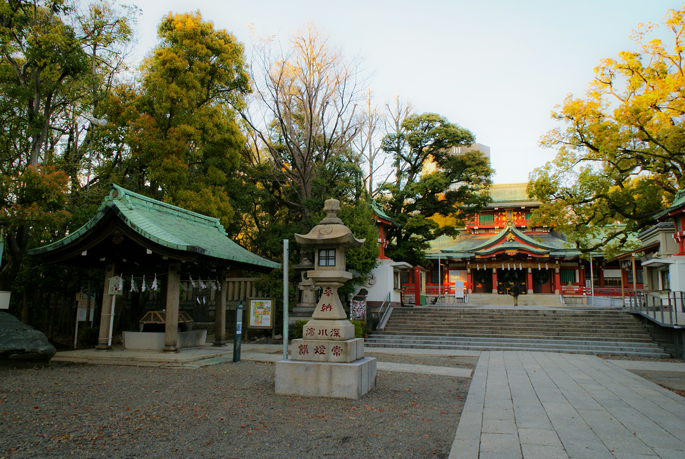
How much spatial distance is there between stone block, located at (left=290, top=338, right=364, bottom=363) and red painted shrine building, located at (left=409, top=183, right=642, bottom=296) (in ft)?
72.4

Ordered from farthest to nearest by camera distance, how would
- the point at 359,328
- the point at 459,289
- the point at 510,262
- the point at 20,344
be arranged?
the point at 510,262 < the point at 459,289 < the point at 359,328 < the point at 20,344

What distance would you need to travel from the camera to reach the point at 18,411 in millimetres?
5945

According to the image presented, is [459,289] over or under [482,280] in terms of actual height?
under

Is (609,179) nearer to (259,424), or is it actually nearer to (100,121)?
(259,424)

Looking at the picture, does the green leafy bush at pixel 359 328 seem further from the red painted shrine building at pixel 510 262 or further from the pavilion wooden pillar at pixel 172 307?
the red painted shrine building at pixel 510 262

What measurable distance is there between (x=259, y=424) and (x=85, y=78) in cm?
1268

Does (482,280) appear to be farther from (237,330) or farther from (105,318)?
(105,318)

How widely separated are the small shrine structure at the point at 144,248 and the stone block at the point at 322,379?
4.34 m

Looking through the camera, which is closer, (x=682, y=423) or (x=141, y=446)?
(x=141, y=446)

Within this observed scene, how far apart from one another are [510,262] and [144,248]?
2708cm

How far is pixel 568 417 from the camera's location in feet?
19.3

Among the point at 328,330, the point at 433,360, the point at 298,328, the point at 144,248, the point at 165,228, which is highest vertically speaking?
the point at 165,228

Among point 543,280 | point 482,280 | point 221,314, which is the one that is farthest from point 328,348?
point 543,280

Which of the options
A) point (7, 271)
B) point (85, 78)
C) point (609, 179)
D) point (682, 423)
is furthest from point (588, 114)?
point (7, 271)
